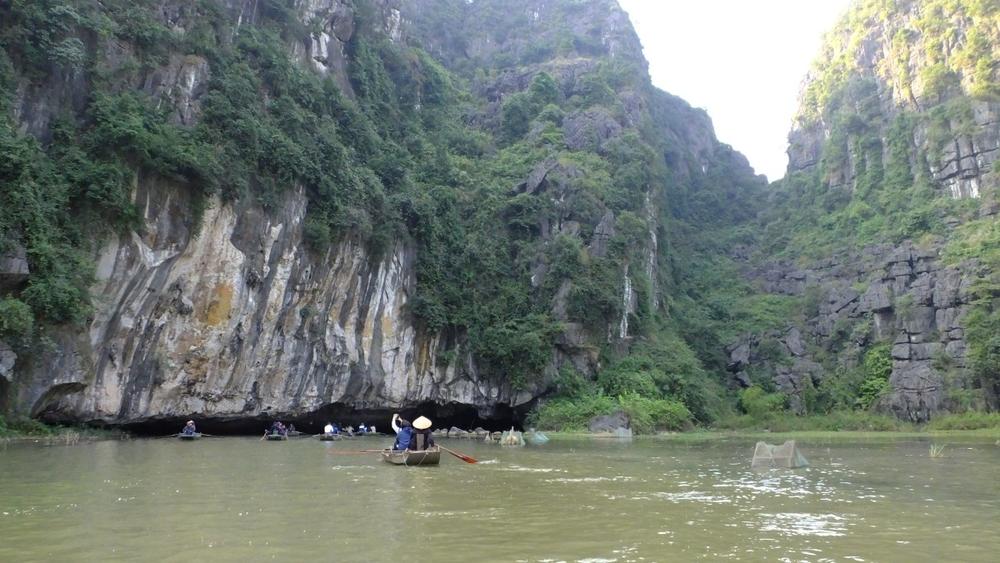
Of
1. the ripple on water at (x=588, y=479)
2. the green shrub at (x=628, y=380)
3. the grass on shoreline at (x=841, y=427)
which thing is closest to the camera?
the ripple on water at (x=588, y=479)

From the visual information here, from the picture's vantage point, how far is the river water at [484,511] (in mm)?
6781

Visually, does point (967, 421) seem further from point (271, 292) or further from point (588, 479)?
point (271, 292)

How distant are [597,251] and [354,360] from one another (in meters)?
16.5

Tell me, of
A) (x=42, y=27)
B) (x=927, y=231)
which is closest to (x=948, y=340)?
(x=927, y=231)

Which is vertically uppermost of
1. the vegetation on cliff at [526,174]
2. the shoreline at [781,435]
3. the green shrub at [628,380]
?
the vegetation on cliff at [526,174]

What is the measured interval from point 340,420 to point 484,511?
29.3 m

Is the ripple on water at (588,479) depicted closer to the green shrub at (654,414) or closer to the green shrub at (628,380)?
the green shrub at (654,414)

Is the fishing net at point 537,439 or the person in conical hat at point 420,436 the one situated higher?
the person in conical hat at point 420,436

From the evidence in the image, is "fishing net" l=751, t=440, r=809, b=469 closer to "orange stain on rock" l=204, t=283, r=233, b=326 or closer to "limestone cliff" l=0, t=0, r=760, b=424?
"orange stain on rock" l=204, t=283, r=233, b=326

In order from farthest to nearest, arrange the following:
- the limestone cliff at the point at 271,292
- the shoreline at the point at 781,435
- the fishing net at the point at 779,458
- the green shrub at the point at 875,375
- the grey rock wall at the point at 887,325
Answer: the green shrub at the point at 875,375 → the grey rock wall at the point at 887,325 → the shoreline at the point at 781,435 → the limestone cliff at the point at 271,292 → the fishing net at the point at 779,458

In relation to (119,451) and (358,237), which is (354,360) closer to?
(358,237)

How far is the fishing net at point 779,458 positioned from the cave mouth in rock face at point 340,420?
20.7 metres

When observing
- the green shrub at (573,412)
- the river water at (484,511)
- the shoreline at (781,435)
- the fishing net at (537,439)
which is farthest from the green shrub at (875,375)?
the river water at (484,511)

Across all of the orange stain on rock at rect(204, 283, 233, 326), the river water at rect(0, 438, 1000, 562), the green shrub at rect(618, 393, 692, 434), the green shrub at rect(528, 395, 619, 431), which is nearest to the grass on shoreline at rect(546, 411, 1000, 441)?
the green shrub at rect(618, 393, 692, 434)
